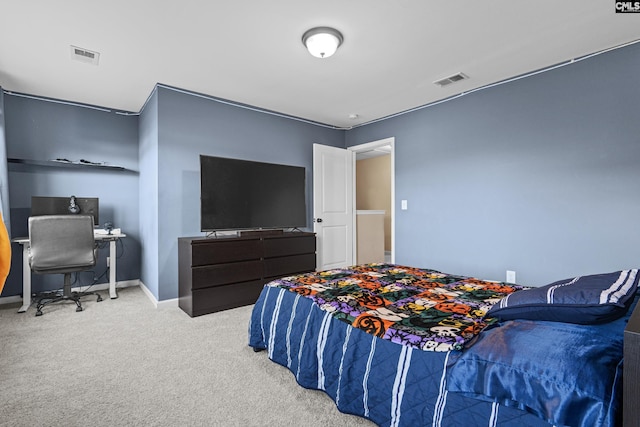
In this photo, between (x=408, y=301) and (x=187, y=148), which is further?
(x=187, y=148)

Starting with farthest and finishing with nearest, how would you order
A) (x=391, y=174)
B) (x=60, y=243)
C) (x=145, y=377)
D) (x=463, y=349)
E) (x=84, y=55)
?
(x=391, y=174) < (x=60, y=243) < (x=84, y=55) < (x=145, y=377) < (x=463, y=349)

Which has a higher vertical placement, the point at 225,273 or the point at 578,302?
the point at 578,302

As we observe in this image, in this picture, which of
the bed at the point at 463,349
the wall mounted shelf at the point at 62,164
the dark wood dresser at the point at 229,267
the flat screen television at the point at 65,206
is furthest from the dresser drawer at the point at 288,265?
the wall mounted shelf at the point at 62,164

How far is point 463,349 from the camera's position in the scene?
117cm

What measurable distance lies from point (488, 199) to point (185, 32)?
129 inches

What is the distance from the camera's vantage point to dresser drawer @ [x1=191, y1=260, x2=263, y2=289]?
3139mm

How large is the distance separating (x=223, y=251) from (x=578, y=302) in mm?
2936

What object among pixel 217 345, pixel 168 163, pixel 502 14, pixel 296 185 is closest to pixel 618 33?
pixel 502 14

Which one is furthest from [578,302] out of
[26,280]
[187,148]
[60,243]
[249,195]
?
[26,280]

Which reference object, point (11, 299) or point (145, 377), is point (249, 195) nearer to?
point (145, 377)

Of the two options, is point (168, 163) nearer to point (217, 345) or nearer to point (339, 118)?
point (217, 345)

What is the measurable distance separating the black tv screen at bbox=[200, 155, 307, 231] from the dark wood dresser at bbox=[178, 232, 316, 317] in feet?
0.74

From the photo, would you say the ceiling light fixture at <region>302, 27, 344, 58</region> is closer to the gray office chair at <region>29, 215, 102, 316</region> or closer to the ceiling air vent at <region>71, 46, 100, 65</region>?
the ceiling air vent at <region>71, 46, 100, 65</region>

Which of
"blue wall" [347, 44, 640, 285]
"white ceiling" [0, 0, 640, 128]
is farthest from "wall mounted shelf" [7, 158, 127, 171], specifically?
"blue wall" [347, 44, 640, 285]
